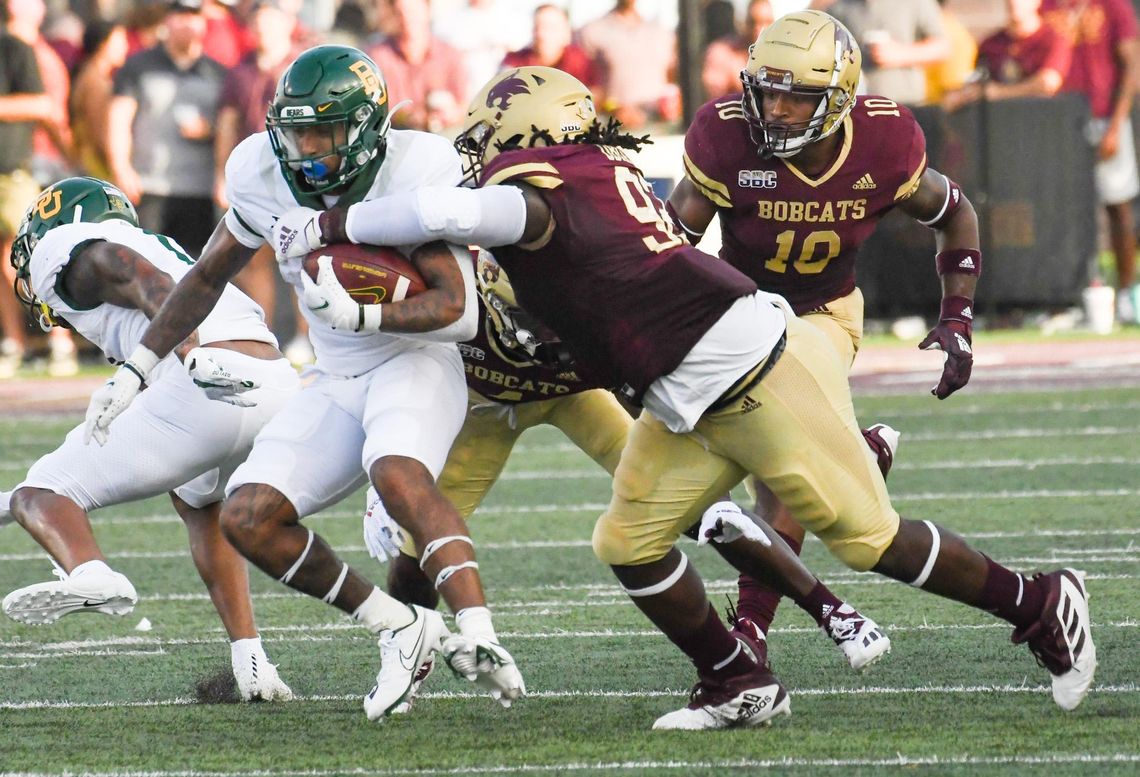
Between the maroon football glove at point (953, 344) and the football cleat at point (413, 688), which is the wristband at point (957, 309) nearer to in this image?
the maroon football glove at point (953, 344)

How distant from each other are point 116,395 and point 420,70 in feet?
25.7

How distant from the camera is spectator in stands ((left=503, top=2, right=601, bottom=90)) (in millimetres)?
12242

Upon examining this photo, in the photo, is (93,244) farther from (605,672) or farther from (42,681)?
(605,672)

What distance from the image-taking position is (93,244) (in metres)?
5.09

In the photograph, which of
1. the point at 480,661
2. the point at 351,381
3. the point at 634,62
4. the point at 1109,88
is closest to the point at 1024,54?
the point at 1109,88

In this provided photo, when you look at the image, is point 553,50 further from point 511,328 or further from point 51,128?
point 511,328

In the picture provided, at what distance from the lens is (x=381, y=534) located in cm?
511

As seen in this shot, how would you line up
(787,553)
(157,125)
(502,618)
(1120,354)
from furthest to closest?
(157,125) → (1120,354) → (502,618) → (787,553)

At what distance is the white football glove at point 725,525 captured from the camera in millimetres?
4582

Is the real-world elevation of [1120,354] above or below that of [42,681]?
below

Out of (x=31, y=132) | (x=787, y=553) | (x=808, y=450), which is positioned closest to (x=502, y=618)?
(x=787, y=553)

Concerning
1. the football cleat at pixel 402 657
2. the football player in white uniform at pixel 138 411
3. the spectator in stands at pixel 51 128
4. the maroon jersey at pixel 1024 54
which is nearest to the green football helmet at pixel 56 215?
the football player in white uniform at pixel 138 411

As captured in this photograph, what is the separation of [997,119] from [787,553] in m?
8.55

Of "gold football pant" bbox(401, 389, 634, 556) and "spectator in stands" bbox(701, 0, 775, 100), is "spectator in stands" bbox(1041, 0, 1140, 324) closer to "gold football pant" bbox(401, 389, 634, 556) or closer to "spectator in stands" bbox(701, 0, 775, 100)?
"spectator in stands" bbox(701, 0, 775, 100)
